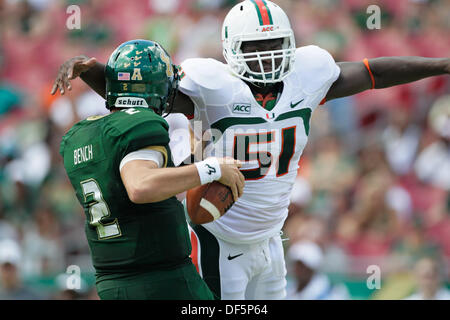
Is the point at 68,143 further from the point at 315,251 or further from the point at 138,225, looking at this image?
the point at 315,251

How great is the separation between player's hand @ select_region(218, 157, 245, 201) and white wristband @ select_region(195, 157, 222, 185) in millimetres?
25

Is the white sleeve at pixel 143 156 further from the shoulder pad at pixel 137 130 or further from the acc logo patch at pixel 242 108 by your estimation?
the acc logo patch at pixel 242 108

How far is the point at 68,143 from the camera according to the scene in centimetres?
326

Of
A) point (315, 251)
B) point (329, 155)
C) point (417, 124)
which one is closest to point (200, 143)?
point (315, 251)

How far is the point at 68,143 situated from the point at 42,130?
4838mm

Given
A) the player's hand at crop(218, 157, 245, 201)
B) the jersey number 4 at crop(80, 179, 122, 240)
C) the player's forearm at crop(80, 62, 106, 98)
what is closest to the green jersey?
the jersey number 4 at crop(80, 179, 122, 240)

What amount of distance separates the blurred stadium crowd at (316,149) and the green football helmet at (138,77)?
2.66 metres

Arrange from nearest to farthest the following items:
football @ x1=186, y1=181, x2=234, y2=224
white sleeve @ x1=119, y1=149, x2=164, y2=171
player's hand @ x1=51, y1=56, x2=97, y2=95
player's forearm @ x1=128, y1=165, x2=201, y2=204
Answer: player's forearm @ x1=128, y1=165, x2=201, y2=204 → white sleeve @ x1=119, y1=149, x2=164, y2=171 → football @ x1=186, y1=181, x2=234, y2=224 → player's hand @ x1=51, y1=56, x2=97, y2=95

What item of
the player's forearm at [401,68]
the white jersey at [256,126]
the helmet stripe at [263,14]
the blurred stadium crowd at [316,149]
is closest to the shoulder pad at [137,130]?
the white jersey at [256,126]

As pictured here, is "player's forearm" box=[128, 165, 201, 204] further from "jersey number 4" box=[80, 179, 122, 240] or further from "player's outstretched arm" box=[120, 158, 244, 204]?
"jersey number 4" box=[80, 179, 122, 240]

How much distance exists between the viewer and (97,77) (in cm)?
374

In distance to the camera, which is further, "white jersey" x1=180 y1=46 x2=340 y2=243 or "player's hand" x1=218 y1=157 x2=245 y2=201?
"white jersey" x1=180 y1=46 x2=340 y2=243

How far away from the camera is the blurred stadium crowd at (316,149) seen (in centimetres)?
630

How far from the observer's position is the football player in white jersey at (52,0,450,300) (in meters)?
3.85
